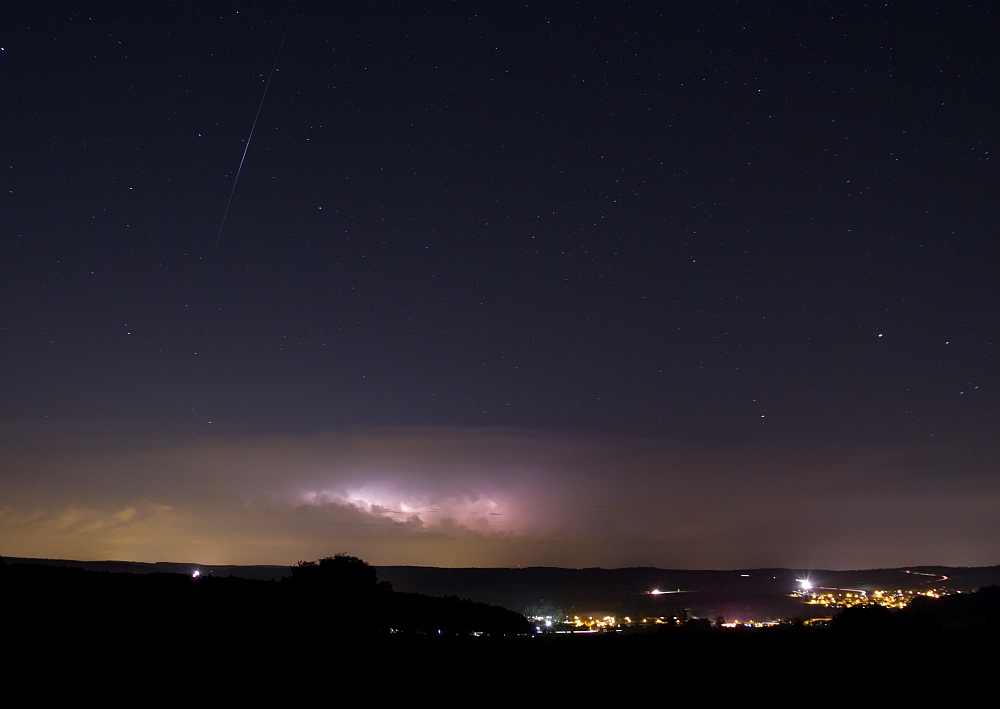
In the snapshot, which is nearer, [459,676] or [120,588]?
[459,676]

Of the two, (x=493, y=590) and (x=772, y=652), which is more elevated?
(x=772, y=652)

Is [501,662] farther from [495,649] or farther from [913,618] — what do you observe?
[913,618]

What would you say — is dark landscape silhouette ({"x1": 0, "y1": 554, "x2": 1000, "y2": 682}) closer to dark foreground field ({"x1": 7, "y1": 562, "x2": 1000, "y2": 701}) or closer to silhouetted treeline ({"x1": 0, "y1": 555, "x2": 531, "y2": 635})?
dark foreground field ({"x1": 7, "y1": 562, "x2": 1000, "y2": 701})

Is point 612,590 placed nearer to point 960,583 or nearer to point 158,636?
point 960,583

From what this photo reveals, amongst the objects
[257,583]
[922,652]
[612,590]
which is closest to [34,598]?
[257,583]

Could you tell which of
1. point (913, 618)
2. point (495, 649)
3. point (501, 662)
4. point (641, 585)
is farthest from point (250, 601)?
point (641, 585)

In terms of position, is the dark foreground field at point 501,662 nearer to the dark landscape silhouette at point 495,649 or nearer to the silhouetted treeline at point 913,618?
the dark landscape silhouette at point 495,649

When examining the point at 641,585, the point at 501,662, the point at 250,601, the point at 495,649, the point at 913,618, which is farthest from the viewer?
the point at 641,585

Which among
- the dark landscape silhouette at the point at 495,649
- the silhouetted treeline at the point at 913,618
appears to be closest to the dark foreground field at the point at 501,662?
the dark landscape silhouette at the point at 495,649
